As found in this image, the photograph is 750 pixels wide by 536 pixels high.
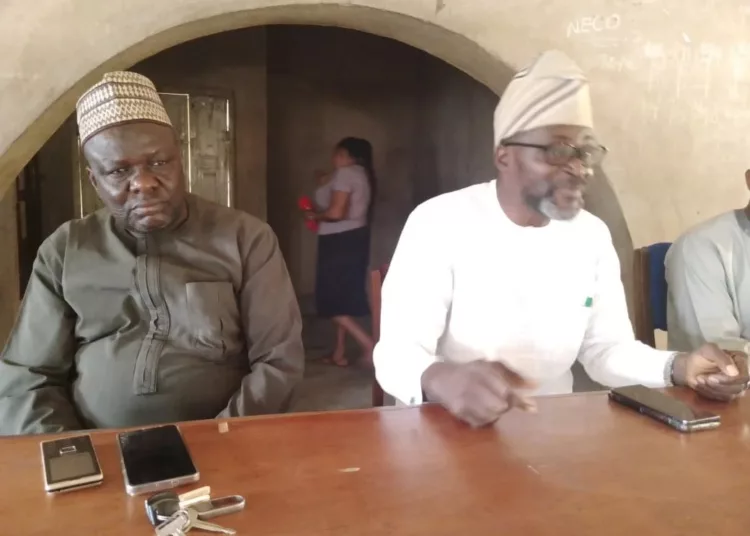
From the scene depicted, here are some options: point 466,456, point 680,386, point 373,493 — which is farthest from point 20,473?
point 680,386

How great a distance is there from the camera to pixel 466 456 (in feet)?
3.40

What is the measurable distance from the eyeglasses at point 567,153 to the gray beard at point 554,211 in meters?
0.09

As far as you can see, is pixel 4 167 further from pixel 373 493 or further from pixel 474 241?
pixel 373 493

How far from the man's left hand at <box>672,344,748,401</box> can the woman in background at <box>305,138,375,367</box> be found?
2.99 metres

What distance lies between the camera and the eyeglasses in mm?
1526

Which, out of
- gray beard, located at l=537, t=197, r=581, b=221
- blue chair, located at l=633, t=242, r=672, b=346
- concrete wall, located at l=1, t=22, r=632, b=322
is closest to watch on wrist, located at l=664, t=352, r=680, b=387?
gray beard, located at l=537, t=197, r=581, b=221

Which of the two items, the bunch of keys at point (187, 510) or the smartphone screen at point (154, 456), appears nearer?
the bunch of keys at point (187, 510)

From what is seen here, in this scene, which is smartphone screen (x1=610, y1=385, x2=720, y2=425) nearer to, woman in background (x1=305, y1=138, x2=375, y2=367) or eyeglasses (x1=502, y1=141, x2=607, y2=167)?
eyeglasses (x1=502, y1=141, x2=607, y2=167)

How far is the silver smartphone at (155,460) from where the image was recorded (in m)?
0.91

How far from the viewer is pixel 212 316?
1.51 meters

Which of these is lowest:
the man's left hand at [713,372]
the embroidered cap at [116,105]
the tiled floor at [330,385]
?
the tiled floor at [330,385]

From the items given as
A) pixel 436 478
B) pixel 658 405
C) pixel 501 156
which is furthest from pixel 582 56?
pixel 436 478

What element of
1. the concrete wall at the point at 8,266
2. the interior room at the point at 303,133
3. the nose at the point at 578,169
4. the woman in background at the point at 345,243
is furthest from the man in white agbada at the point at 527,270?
the woman in background at the point at 345,243

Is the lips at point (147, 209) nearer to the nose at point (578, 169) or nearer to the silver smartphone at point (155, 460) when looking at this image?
the silver smartphone at point (155, 460)
